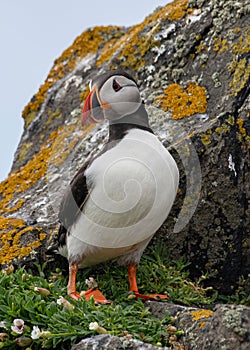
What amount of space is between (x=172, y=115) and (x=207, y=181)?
119 cm

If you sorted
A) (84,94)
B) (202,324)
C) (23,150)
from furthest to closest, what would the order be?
(23,150)
(84,94)
(202,324)

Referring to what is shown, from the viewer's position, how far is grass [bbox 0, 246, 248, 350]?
491 cm

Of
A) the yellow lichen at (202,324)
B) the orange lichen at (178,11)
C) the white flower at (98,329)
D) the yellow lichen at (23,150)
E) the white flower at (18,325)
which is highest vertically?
the orange lichen at (178,11)

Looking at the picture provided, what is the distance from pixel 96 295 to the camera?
19.5 feet

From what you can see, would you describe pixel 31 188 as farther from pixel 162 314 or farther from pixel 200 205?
pixel 162 314

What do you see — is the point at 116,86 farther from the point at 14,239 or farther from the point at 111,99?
the point at 14,239

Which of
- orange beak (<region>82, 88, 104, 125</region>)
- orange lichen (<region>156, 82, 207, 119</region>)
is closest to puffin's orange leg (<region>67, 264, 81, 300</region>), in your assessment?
orange beak (<region>82, 88, 104, 125</region>)

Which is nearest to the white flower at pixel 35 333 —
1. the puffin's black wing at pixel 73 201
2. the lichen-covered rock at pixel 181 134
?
the puffin's black wing at pixel 73 201

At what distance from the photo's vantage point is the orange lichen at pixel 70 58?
10.5 meters

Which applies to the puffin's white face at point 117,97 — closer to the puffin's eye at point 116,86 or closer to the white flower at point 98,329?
the puffin's eye at point 116,86

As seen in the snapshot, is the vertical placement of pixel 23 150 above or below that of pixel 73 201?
below

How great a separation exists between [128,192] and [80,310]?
1.11 m

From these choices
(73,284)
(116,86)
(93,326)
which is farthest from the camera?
(116,86)

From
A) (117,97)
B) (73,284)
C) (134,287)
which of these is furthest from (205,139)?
(73,284)
